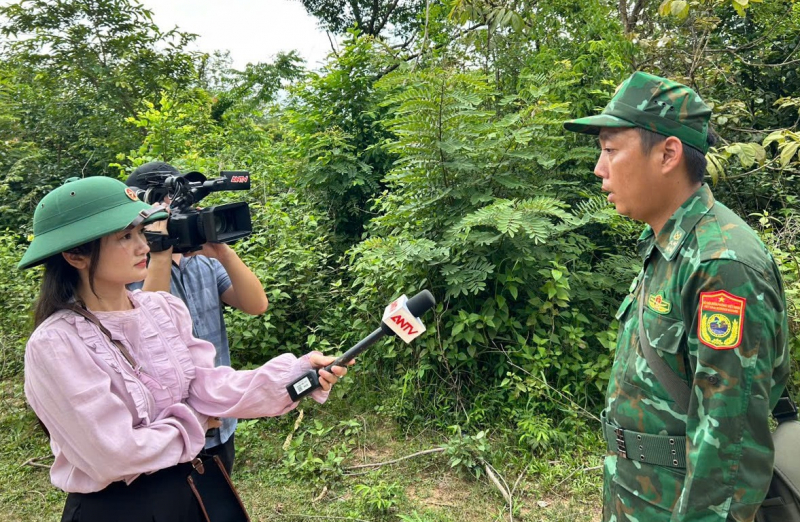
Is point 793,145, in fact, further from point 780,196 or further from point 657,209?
point 657,209

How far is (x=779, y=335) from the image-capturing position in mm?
1372

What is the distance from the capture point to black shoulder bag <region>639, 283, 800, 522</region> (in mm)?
1423

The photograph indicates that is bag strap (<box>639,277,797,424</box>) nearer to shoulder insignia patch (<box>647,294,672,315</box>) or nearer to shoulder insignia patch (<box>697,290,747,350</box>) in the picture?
shoulder insignia patch (<box>647,294,672,315</box>)

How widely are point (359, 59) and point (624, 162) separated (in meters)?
4.75

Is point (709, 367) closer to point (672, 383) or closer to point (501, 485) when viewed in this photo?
point (672, 383)

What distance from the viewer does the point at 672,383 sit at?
143cm

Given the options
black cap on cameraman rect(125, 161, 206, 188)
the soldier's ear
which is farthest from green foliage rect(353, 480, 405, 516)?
the soldier's ear

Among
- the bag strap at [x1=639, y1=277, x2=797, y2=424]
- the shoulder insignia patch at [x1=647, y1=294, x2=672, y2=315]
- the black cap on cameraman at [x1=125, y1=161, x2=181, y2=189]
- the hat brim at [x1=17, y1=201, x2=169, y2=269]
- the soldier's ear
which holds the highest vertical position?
the black cap on cameraman at [x1=125, y1=161, x2=181, y2=189]

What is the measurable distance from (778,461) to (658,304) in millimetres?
535

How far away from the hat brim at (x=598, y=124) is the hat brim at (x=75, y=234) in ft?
4.69

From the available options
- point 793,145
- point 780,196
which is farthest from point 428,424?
point 780,196

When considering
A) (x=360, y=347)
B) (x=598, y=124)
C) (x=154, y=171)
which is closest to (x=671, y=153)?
(x=598, y=124)

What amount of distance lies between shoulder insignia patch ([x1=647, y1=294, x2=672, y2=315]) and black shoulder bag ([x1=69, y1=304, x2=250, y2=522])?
144 cm

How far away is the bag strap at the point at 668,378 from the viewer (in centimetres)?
142
